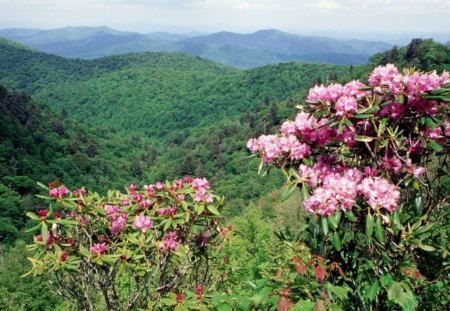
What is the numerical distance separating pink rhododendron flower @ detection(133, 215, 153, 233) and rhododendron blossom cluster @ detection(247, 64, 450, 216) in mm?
1528

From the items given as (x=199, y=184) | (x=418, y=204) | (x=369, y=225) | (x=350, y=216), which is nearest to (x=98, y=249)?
(x=199, y=184)

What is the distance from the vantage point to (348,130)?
3.35m

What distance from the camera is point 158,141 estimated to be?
13450 centimetres

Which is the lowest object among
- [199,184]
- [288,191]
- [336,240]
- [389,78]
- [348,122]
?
[199,184]

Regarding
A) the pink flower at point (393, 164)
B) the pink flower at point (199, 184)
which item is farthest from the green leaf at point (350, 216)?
the pink flower at point (199, 184)

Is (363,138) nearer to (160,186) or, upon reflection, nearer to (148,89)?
(160,186)

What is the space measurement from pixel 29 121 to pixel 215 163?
37979mm

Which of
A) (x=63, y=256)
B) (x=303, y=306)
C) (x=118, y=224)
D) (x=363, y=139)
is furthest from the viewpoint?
(x=118, y=224)

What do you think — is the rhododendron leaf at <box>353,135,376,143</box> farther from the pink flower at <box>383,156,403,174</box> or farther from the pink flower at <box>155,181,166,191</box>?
the pink flower at <box>155,181,166,191</box>

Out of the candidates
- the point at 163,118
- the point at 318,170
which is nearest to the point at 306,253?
the point at 318,170

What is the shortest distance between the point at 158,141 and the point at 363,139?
13340 cm

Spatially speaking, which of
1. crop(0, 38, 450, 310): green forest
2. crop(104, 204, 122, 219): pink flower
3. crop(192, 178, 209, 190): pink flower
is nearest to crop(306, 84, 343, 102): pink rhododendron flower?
crop(0, 38, 450, 310): green forest

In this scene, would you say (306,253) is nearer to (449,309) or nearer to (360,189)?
(360,189)

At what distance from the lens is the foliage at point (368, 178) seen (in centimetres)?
297
